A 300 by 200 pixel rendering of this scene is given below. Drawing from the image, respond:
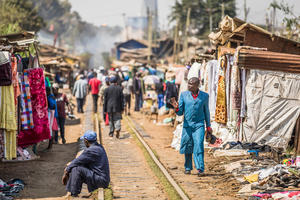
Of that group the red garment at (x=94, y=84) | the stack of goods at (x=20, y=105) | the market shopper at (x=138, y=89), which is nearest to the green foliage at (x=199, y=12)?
the market shopper at (x=138, y=89)

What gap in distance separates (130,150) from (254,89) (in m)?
4.33

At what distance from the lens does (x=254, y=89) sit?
1030cm

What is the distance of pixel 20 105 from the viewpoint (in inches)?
391

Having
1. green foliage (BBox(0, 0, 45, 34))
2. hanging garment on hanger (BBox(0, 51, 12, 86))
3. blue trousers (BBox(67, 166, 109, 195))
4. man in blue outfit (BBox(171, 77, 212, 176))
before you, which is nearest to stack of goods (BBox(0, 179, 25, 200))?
blue trousers (BBox(67, 166, 109, 195))

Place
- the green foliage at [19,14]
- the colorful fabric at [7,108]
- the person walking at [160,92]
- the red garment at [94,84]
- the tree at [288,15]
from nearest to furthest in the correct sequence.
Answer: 1. the colorful fabric at [7,108]
2. the tree at [288,15]
3. the red garment at [94,84]
4. the person walking at [160,92]
5. the green foliage at [19,14]

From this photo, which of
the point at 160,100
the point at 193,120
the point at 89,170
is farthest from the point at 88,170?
the point at 160,100

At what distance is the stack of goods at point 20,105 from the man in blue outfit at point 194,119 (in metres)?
3.14

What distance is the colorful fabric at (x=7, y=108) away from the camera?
8594mm

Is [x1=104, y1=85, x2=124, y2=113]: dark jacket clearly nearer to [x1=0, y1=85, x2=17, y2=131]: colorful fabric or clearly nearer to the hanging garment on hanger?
[x1=0, y1=85, x2=17, y2=131]: colorful fabric

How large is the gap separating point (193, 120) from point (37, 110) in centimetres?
374

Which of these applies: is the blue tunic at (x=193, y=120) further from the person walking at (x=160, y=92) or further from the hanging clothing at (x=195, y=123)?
the person walking at (x=160, y=92)

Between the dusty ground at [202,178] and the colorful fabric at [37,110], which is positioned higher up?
the colorful fabric at [37,110]

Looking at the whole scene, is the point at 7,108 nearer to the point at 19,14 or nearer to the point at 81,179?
the point at 81,179

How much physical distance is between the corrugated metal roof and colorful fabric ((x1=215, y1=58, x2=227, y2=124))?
1447 millimetres
